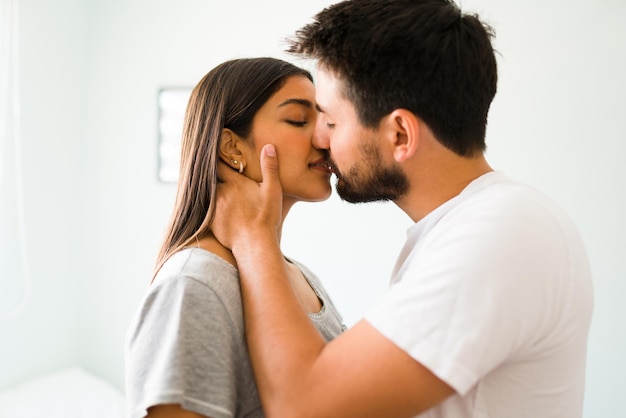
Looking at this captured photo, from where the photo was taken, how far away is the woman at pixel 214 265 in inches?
38.3

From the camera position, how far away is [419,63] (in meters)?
1.08

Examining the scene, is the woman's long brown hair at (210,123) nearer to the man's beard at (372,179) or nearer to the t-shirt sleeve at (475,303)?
the man's beard at (372,179)

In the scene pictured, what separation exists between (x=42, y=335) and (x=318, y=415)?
251 cm

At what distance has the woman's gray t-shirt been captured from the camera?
0.96 meters

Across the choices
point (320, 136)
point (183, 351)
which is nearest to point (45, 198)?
point (320, 136)

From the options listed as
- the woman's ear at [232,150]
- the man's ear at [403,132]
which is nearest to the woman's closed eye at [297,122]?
the woman's ear at [232,150]

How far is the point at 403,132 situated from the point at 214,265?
17.3 inches

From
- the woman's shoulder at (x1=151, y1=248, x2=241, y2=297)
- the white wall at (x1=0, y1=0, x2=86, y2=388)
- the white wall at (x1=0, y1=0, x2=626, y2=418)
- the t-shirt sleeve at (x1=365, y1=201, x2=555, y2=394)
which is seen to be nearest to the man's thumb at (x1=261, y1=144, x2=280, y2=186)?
the woman's shoulder at (x1=151, y1=248, x2=241, y2=297)

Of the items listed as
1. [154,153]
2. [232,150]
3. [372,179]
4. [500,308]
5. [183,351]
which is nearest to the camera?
[500,308]

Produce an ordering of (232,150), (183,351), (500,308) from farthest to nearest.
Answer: (232,150) < (183,351) < (500,308)

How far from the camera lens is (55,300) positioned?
3.08 meters

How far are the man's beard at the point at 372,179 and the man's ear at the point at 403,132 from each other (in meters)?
0.04

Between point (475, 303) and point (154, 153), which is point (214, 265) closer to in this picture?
point (475, 303)

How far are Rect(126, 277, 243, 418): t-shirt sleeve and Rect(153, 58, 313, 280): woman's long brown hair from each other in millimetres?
239
